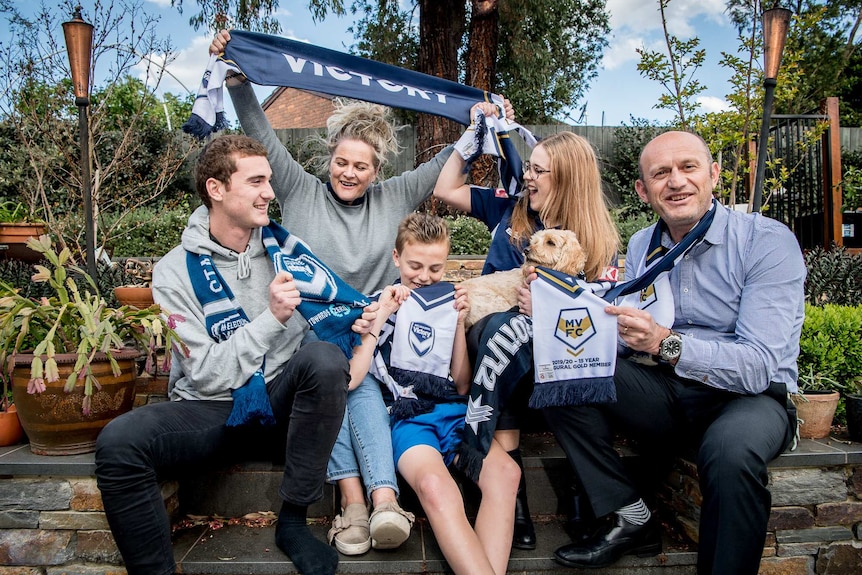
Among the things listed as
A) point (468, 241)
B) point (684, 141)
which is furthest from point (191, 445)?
point (468, 241)

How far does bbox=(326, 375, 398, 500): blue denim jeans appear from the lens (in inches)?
98.0

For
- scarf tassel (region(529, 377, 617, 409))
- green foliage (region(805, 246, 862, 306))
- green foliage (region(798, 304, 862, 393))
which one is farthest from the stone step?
green foliage (region(805, 246, 862, 306))

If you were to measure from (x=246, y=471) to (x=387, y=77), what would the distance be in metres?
2.35

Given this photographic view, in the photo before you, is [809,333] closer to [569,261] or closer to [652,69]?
[569,261]

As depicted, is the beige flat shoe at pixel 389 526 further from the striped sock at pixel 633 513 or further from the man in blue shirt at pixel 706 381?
the striped sock at pixel 633 513

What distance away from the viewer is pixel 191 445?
2.38 metres

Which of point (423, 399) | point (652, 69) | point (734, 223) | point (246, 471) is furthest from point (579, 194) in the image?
point (652, 69)

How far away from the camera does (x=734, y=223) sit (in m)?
2.57

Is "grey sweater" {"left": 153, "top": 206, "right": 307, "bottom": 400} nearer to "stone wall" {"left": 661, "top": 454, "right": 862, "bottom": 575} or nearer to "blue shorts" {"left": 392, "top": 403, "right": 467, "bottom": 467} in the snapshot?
"blue shorts" {"left": 392, "top": 403, "right": 467, "bottom": 467}

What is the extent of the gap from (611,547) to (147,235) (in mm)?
6925

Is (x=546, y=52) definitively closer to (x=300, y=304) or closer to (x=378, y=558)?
(x=300, y=304)

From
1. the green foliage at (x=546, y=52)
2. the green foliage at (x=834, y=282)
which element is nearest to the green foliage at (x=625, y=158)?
the green foliage at (x=546, y=52)

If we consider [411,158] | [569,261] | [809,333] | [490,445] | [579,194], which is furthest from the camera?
[411,158]

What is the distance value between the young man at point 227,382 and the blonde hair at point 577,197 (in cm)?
110
